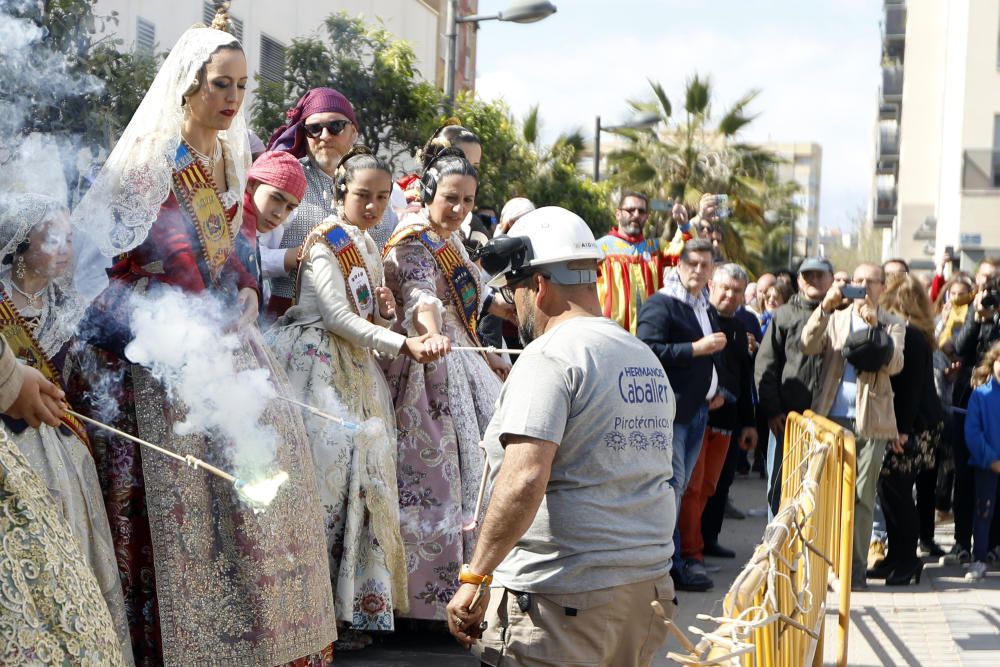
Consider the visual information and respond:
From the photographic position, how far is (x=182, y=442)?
4.38 m

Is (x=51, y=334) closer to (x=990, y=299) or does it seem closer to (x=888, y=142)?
(x=990, y=299)

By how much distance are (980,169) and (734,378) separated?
2591 cm

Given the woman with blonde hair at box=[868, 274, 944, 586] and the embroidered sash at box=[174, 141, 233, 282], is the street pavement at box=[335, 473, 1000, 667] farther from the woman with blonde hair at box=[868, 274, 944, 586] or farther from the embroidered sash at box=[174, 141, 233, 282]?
the embroidered sash at box=[174, 141, 233, 282]

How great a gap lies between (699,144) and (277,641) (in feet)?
85.9

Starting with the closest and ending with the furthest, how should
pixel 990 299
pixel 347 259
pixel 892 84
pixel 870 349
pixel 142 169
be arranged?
pixel 142 169
pixel 347 259
pixel 870 349
pixel 990 299
pixel 892 84

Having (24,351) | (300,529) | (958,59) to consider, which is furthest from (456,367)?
(958,59)

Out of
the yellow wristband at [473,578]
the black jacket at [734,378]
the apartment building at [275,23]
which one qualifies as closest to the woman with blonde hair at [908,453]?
the black jacket at [734,378]

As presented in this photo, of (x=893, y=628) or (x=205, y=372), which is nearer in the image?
(x=205, y=372)

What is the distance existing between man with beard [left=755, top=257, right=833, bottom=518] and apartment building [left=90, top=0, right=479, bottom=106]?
12.6 feet

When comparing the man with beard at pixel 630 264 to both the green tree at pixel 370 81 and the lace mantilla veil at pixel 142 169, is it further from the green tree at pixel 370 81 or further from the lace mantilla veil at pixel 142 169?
the green tree at pixel 370 81

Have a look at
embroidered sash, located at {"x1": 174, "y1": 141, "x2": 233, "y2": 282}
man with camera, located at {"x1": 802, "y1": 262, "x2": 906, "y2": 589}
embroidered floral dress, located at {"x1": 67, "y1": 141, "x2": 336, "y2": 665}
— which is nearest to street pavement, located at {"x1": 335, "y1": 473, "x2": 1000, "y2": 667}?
man with camera, located at {"x1": 802, "y1": 262, "x2": 906, "y2": 589}

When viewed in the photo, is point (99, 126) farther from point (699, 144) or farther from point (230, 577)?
point (699, 144)

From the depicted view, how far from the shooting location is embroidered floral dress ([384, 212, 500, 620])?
19.3 ft

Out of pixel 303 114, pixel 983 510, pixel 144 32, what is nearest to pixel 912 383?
pixel 983 510
